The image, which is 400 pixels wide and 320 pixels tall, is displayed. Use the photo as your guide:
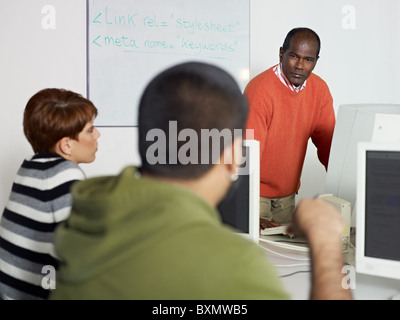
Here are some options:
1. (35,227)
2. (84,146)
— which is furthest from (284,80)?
(35,227)

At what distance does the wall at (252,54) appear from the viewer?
116 inches

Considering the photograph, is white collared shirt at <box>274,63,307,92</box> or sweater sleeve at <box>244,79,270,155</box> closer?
sweater sleeve at <box>244,79,270,155</box>

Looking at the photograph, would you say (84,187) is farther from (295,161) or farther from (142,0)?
(142,0)

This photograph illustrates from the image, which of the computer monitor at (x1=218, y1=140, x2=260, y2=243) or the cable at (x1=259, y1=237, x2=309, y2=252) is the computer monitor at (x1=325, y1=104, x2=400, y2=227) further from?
the computer monitor at (x1=218, y1=140, x2=260, y2=243)

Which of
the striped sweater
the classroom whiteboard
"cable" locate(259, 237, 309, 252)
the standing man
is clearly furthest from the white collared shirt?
the striped sweater

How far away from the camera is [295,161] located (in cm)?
267

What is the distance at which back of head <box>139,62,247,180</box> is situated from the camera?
0.81 m

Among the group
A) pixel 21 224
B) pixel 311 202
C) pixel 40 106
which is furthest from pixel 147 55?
pixel 311 202

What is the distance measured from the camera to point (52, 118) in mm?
1602

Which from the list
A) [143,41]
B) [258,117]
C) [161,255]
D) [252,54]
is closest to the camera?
[161,255]

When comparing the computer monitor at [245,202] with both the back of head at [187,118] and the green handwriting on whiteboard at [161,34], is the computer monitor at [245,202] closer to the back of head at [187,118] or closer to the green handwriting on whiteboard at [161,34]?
the back of head at [187,118]

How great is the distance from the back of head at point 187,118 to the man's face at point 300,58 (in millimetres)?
1787

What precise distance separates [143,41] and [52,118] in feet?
5.65

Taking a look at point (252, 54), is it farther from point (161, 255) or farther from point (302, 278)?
point (161, 255)
